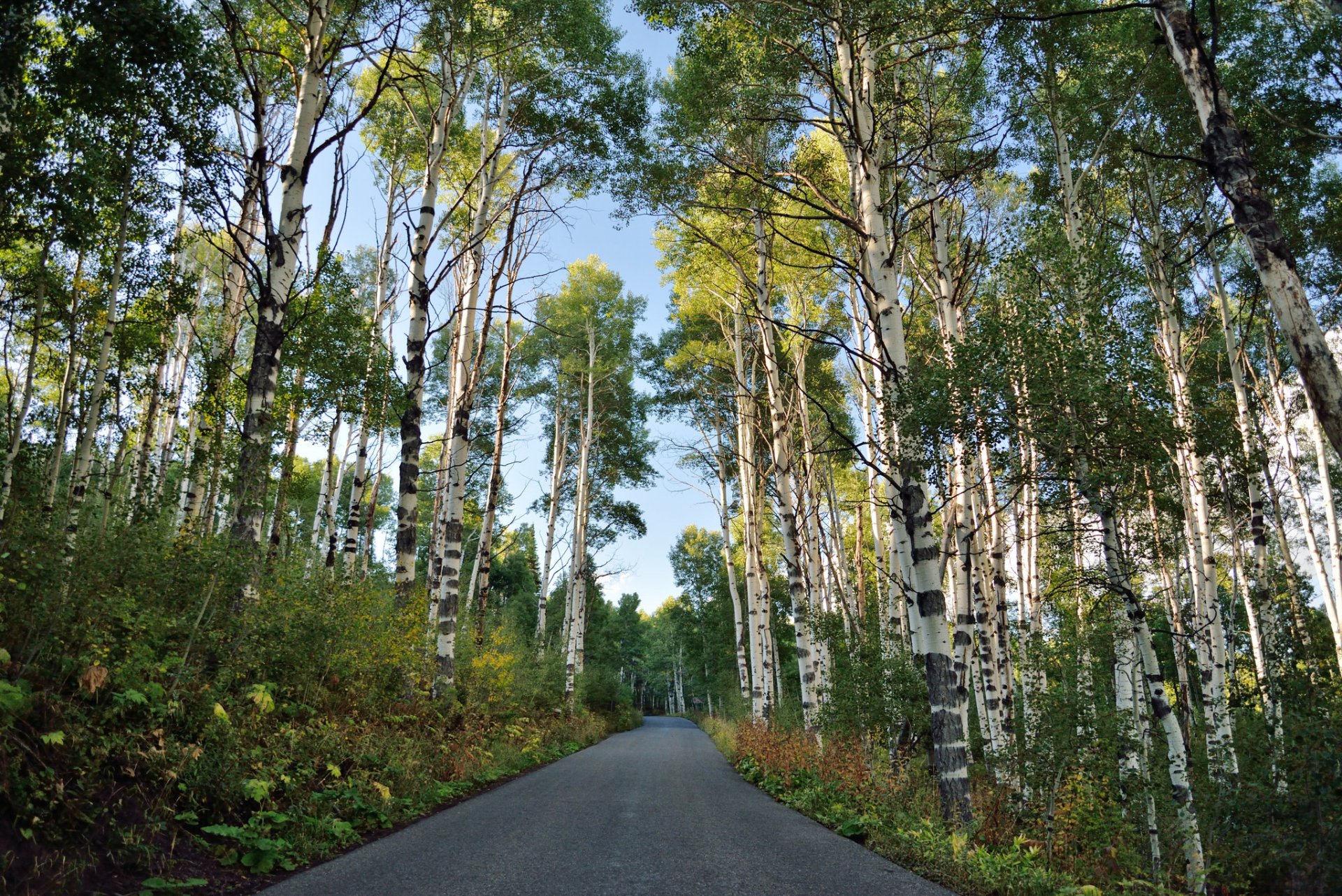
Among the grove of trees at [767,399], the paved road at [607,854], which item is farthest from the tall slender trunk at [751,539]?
the paved road at [607,854]

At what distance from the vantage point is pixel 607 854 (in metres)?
5.36

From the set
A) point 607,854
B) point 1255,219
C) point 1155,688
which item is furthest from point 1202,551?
point 607,854

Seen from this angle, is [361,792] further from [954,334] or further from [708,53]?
[708,53]

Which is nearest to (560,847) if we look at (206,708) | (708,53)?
(206,708)

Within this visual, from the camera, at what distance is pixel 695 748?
20.0 meters

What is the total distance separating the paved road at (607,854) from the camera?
14.3 ft

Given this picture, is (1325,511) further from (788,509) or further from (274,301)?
(274,301)

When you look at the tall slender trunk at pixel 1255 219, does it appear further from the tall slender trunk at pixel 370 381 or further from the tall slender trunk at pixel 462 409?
the tall slender trunk at pixel 370 381

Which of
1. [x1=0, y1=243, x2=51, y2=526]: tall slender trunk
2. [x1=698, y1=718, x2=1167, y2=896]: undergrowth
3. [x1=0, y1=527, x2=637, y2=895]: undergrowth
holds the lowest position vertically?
[x1=698, y1=718, x2=1167, y2=896]: undergrowth

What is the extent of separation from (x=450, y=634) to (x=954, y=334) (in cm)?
977

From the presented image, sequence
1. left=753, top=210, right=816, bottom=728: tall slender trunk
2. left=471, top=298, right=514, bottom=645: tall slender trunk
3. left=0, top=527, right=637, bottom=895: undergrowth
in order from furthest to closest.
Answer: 1. left=471, top=298, right=514, bottom=645: tall slender trunk
2. left=753, top=210, right=816, bottom=728: tall slender trunk
3. left=0, top=527, right=637, bottom=895: undergrowth

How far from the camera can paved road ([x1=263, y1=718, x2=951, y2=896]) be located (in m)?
4.36

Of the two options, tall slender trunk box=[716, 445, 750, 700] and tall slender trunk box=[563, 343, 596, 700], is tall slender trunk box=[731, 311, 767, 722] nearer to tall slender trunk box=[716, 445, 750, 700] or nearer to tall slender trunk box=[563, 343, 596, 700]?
tall slender trunk box=[716, 445, 750, 700]

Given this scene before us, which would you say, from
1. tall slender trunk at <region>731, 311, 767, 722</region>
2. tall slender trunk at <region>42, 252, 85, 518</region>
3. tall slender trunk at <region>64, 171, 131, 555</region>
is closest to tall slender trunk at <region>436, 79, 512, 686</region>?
tall slender trunk at <region>64, 171, 131, 555</region>
